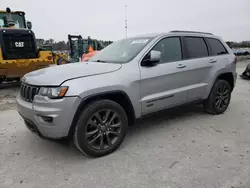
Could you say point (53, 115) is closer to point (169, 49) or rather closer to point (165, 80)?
point (165, 80)

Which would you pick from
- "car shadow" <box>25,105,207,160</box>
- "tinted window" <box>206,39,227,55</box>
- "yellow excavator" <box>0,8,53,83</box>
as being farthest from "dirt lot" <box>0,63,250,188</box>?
"yellow excavator" <box>0,8,53,83</box>

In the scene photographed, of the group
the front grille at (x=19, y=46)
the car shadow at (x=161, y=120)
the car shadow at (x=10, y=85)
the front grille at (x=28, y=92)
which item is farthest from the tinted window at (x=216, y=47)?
the car shadow at (x=10, y=85)

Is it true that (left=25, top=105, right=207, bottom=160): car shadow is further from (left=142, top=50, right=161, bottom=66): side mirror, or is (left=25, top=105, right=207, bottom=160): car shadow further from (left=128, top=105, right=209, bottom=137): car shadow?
(left=142, top=50, right=161, bottom=66): side mirror

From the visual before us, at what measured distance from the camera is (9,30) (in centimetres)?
744

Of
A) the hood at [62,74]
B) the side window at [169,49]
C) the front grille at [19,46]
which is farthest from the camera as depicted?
the front grille at [19,46]

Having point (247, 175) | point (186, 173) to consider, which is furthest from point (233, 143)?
point (186, 173)

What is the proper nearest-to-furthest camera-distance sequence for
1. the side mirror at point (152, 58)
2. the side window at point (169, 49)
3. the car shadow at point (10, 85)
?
the side mirror at point (152, 58), the side window at point (169, 49), the car shadow at point (10, 85)

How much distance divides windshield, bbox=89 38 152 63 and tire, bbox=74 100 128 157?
0.85 metres

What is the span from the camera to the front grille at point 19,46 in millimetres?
7423

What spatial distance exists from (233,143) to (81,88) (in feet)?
8.20

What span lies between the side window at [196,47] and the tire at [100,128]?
1931mm

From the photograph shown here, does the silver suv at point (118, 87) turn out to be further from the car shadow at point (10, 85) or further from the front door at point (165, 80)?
the car shadow at point (10, 85)

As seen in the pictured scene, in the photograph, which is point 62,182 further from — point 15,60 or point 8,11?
point 8,11

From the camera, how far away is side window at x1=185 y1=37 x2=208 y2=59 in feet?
13.1
